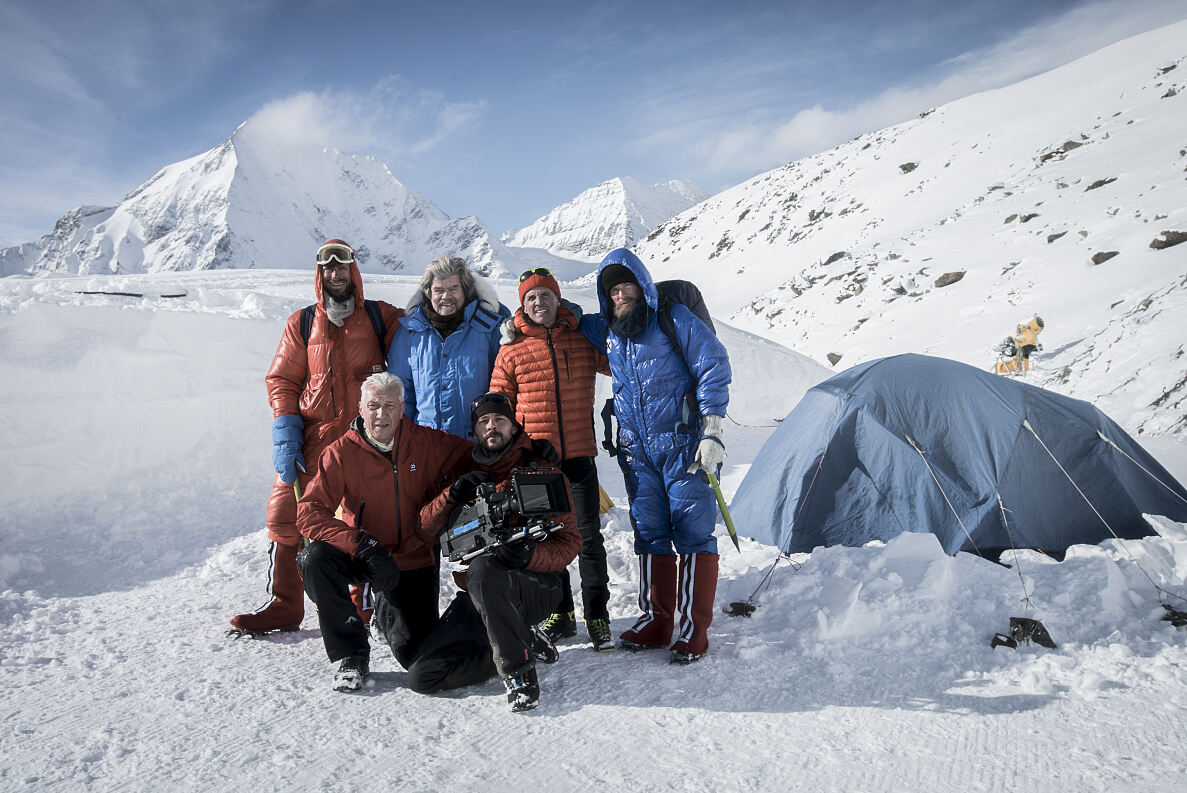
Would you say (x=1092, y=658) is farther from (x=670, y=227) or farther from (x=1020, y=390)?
(x=670, y=227)

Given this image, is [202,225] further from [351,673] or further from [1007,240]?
[351,673]

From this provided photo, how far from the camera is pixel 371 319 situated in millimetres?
3830

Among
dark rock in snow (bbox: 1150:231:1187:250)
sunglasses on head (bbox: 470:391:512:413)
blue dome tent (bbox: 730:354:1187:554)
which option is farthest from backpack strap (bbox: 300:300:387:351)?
dark rock in snow (bbox: 1150:231:1187:250)

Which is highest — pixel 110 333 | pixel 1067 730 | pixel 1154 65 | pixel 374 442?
pixel 1154 65

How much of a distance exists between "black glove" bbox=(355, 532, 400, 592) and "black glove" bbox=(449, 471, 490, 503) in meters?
0.39

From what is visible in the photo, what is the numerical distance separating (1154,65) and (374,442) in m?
45.6

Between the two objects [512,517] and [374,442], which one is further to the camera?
[374,442]

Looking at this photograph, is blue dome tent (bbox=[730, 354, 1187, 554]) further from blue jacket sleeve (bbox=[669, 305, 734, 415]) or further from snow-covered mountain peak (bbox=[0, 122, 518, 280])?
snow-covered mountain peak (bbox=[0, 122, 518, 280])

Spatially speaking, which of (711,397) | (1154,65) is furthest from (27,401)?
(1154,65)

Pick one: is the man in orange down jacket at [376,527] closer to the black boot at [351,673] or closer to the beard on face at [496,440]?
the black boot at [351,673]

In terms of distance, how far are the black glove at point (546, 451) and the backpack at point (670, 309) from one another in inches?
15.4

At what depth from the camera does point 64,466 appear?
5797mm

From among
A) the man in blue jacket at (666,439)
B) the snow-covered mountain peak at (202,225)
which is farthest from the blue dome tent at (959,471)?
the snow-covered mountain peak at (202,225)

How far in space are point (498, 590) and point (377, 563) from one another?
547 millimetres
